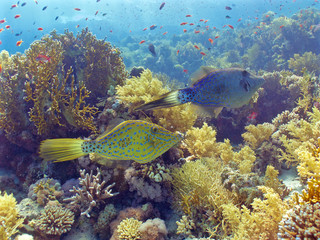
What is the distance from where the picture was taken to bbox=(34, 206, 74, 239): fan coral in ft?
11.6

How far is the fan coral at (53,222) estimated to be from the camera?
11.6 ft

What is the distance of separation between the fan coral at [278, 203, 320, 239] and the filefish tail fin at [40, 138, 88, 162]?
2.66 meters

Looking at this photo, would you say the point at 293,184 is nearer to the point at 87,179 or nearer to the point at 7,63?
the point at 87,179

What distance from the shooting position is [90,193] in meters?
3.89

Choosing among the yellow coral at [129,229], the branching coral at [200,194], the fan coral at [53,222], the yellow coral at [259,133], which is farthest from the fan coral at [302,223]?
the fan coral at [53,222]

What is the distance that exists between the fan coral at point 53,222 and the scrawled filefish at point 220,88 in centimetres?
335

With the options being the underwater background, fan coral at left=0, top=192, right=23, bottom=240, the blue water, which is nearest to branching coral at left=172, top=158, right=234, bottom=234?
the underwater background

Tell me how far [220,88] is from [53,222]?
13.1 ft

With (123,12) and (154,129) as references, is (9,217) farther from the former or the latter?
(123,12)

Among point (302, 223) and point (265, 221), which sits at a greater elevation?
point (302, 223)

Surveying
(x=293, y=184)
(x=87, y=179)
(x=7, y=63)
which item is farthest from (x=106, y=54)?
(x=293, y=184)

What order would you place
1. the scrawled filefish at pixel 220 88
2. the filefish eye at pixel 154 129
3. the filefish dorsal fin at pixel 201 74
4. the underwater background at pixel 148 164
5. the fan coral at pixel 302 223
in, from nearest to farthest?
the fan coral at pixel 302 223
the filefish eye at pixel 154 129
the underwater background at pixel 148 164
the scrawled filefish at pixel 220 88
the filefish dorsal fin at pixel 201 74

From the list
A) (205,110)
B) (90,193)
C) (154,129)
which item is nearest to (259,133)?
(205,110)

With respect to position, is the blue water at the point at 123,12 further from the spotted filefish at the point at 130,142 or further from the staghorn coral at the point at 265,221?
the staghorn coral at the point at 265,221
